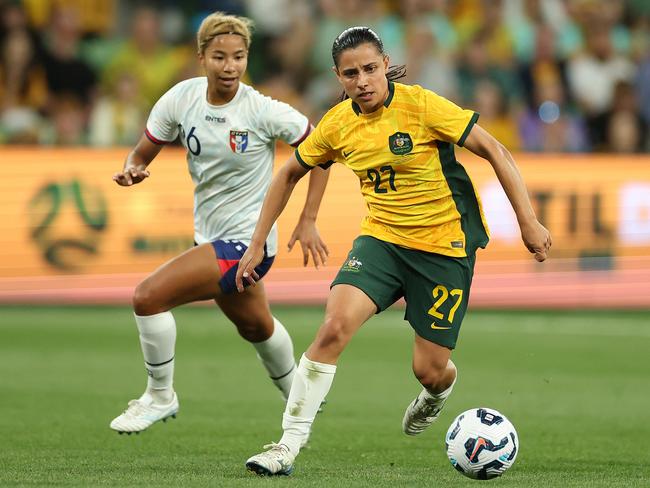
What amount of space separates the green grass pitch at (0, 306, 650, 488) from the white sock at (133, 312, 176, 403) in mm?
329

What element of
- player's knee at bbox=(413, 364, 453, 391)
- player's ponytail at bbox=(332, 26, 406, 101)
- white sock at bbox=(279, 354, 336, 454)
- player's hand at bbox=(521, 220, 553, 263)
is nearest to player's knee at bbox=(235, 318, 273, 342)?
player's knee at bbox=(413, 364, 453, 391)

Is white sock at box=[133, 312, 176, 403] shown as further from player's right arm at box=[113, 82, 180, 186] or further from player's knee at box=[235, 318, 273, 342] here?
player's right arm at box=[113, 82, 180, 186]

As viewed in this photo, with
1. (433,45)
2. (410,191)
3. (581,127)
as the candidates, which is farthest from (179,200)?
(410,191)

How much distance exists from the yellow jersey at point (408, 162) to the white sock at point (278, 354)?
1.41 metres

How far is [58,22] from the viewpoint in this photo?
17.0 metres

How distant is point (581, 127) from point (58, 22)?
7.26 m

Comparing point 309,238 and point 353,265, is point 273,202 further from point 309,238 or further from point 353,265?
point 309,238

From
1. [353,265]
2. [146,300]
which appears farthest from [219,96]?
[353,265]

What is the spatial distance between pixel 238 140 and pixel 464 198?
1570 millimetres

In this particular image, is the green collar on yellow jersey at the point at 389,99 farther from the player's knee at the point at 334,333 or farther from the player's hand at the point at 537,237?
the player's knee at the point at 334,333

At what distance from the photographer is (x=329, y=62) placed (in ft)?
59.2

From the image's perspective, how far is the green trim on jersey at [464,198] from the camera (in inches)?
271

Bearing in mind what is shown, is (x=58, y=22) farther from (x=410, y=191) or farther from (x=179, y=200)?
(x=410, y=191)

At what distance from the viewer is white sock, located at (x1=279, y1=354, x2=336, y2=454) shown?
21.1 feet
